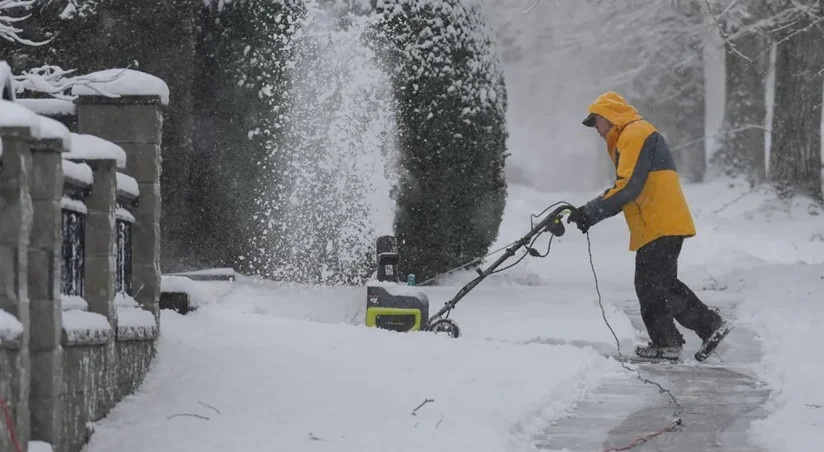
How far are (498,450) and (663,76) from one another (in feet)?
98.8

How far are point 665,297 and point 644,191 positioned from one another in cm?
77

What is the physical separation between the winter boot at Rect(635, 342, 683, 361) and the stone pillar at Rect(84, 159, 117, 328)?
14.2ft

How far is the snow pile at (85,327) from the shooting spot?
4.74 meters

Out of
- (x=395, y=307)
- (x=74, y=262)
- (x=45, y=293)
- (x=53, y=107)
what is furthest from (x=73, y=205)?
(x=395, y=307)

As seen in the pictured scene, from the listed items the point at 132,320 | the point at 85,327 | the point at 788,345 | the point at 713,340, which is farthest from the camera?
the point at 788,345

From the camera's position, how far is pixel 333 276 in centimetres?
1209

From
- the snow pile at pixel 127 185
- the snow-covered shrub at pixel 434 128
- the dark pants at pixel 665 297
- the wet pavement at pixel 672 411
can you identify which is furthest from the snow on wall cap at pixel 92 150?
the snow-covered shrub at pixel 434 128

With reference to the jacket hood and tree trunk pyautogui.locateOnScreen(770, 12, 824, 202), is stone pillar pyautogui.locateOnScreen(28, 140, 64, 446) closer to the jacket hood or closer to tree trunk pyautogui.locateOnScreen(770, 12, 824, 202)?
the jacket hood

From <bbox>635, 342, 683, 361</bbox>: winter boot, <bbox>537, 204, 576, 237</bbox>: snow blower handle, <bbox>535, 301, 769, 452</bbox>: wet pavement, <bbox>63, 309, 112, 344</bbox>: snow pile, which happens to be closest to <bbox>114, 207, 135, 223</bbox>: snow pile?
<bbox>63, 309, 112, 344</bbox>: snow pile

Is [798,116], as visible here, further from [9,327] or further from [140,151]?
[9,327]

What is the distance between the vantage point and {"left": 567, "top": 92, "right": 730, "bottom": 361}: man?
808 centimetres

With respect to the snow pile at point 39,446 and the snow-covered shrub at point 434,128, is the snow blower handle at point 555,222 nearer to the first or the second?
the snow-covered shrub at point 434,128

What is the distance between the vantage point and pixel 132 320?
5793 millimetres

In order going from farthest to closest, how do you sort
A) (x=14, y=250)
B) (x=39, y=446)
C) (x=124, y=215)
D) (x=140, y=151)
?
(x=140, y=151)
(x=124, y=215)
(x=39, y=446)
(x=14, y=250)
